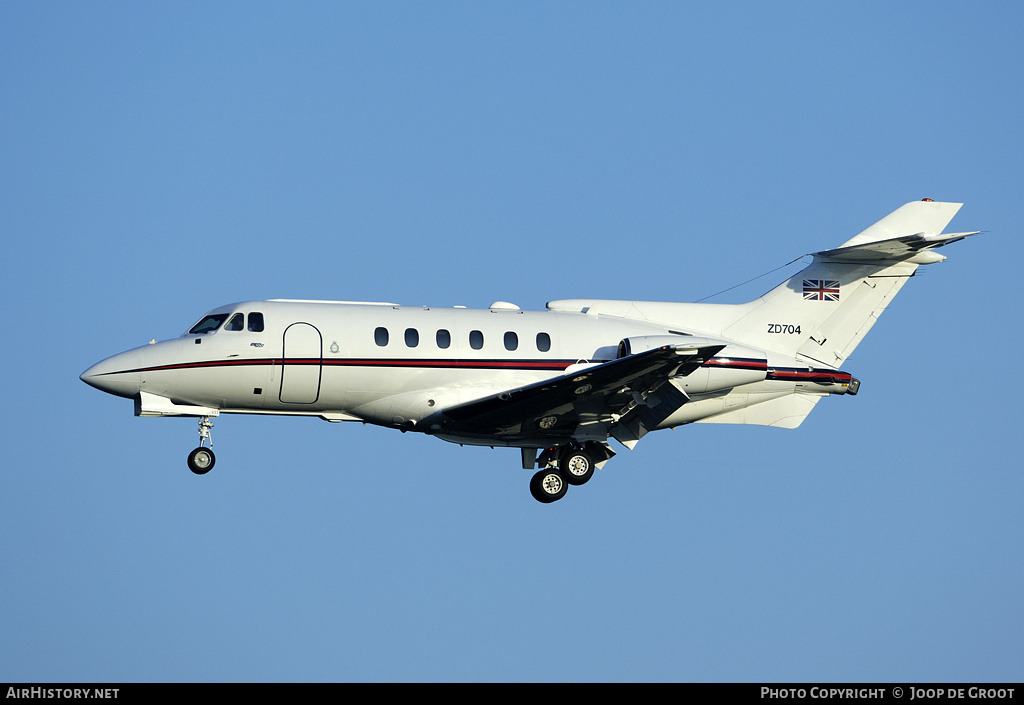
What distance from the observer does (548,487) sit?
28.2 metres

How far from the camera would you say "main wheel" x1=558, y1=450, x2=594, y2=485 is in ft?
92.9

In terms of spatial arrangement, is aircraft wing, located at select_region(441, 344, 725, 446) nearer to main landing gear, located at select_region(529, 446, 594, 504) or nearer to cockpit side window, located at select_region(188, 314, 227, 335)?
main landing gear, located at select_region(529, 446, 594, 504)

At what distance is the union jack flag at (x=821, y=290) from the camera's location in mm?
30031

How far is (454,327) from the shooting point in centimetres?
2745

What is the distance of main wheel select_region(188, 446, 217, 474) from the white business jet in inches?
1.4

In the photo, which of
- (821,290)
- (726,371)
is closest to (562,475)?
(726,371)

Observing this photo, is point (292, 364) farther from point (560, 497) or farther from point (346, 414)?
point (560, 497)

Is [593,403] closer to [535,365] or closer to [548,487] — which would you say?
[535,365]

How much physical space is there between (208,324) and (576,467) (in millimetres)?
8582

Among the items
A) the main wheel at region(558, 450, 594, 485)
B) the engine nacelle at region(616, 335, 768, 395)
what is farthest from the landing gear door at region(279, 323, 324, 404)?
the engine nacelle at region(616, 335, 768, 395)
